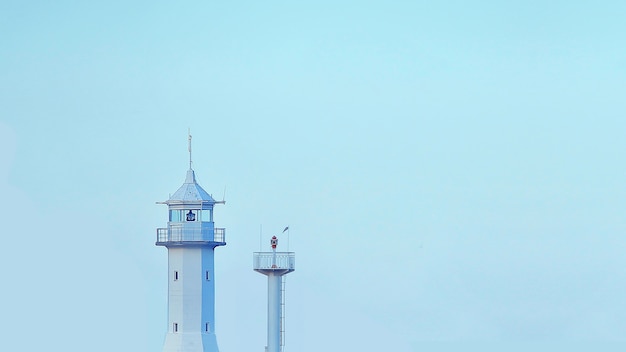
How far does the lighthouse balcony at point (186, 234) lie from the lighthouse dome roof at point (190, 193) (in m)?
1.19

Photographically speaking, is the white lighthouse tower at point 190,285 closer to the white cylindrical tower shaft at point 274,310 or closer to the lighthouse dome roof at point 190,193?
the lighthouse dome roof at point 190,193

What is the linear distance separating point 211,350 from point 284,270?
455 cm

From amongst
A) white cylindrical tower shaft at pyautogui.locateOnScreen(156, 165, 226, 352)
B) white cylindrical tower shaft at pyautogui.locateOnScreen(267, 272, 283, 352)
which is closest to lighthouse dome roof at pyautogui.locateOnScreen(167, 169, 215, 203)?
white cylindrical tower shaft at pyautogui.locateOnScreen(156, 165, 226, 352)

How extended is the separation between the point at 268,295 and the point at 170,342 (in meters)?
4.58

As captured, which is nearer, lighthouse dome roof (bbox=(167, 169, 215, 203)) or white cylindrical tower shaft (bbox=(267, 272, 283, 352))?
white cylindrical tower shaft (bbox=(267, 272, 283, 352))

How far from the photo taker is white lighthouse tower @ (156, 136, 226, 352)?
165000 mm

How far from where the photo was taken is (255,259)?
6521 inches

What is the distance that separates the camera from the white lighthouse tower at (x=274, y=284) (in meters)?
165

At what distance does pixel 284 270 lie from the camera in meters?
165

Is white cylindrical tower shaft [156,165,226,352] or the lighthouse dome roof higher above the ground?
the lighthouse dome roof

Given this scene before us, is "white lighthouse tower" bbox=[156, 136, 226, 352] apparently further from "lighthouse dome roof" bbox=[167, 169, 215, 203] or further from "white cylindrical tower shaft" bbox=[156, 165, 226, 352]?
"lighthouse dome roof" bbox=[167, 169, 215, 203]

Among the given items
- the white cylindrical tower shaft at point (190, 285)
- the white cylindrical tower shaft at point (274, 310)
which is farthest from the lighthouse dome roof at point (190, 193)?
the white cylindrical tower shaft at point (274, 310)

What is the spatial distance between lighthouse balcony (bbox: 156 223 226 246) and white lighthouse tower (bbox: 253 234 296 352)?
6.80ft

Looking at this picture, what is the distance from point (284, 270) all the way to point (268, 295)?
1.28 metres
